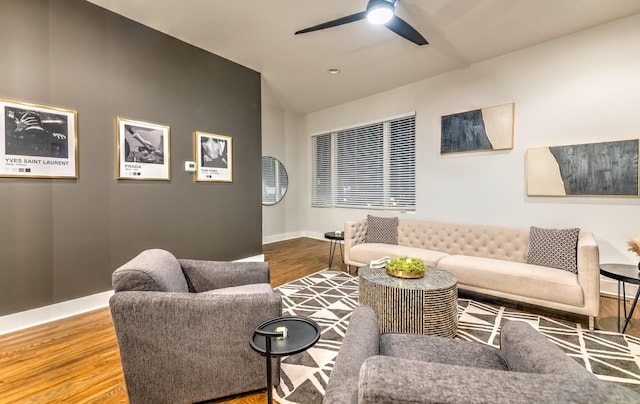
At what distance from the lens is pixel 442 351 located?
134 cm

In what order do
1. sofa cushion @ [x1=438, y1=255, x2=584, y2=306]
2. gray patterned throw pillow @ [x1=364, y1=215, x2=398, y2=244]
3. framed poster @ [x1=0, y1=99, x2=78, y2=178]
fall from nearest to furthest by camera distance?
1. framed poster @ [x1=0, y1=99, x2=78, y2=178]
2. sofa cushion @ [x1=438, y1=255, x2=584, y2=306]
3. gray patterned throw pillow @ [x1=364, y1=215, x2=398, y2=244]

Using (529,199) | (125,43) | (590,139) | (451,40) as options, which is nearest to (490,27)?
(451,40)

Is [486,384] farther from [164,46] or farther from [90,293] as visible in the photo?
[164,46]

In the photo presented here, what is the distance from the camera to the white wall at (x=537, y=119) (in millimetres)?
3168

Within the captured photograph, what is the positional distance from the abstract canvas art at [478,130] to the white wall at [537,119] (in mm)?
98

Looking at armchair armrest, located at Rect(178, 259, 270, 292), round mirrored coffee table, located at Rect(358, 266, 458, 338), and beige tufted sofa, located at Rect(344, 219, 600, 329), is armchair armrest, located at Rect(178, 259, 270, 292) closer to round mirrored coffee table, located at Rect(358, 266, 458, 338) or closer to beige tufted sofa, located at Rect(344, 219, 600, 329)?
round mirrored coffee table, located at Rect(358, 266, 458, 338)

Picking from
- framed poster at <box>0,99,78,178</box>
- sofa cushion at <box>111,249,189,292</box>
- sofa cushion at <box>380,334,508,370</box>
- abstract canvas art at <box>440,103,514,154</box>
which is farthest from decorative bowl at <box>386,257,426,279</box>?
framed poster at <box>0,99,78,178</box>

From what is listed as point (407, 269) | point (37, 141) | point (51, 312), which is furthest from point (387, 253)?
point (37, 141)

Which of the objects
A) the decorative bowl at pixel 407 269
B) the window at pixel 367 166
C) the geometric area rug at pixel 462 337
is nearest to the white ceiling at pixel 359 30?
the window at pixel 367 166

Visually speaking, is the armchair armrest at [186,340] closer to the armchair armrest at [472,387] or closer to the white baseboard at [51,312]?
the armchair armrest at [472,387]

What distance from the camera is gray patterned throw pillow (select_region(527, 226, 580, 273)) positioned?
9.30ft

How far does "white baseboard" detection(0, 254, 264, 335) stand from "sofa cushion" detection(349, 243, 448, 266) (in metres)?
3.04

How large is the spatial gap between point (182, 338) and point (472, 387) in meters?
1.42

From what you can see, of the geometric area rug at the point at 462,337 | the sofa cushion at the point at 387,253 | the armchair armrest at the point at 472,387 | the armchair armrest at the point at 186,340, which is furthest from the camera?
the sofa cushion at the point at 387,253
